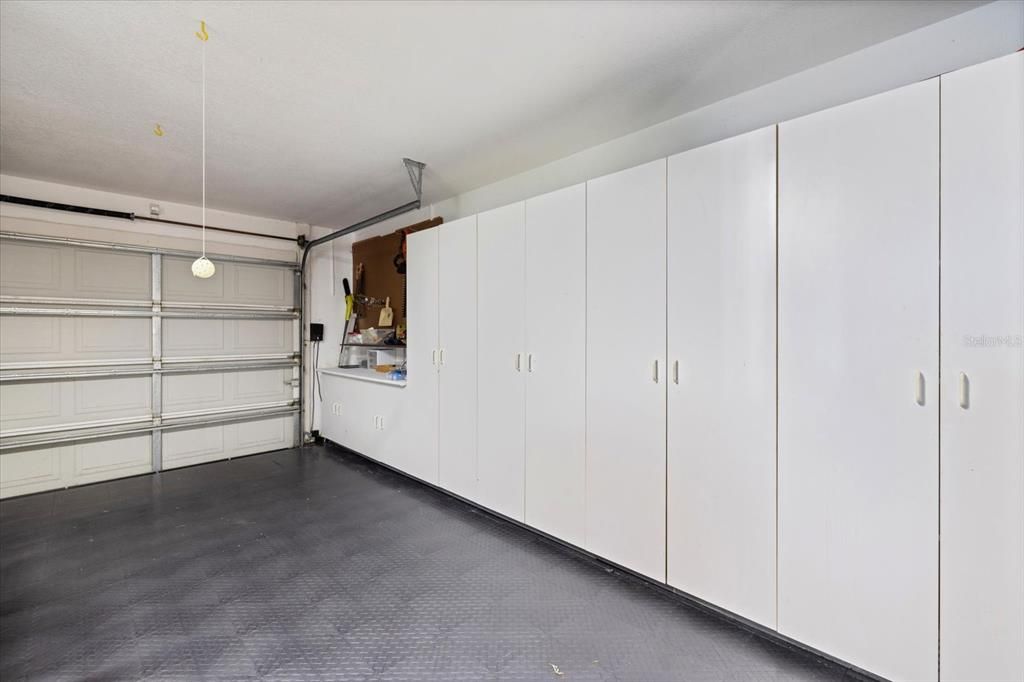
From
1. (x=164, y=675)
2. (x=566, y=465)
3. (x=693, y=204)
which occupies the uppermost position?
(x=693, y=204)

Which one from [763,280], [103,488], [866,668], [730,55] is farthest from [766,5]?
[103,488]

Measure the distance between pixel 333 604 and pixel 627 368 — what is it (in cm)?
196

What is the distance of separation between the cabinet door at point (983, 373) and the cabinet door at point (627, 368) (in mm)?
1016

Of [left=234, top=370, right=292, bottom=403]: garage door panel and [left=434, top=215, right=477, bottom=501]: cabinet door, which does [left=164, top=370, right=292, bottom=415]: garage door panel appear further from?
[left=434, top=215, right=477, bottom=501]: cabinet door

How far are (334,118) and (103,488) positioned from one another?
3931 millimetres

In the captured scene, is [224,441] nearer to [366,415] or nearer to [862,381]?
[366,415]

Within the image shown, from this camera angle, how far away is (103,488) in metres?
3.79

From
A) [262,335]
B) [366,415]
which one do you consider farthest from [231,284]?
[366,415]

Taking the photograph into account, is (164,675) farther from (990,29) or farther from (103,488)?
(990,29)

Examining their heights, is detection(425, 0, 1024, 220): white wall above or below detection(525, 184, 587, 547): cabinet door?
above

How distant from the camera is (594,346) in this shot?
245 centimetres

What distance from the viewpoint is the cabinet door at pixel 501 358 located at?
2.86m

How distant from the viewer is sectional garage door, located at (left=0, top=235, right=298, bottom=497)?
360 centimetres

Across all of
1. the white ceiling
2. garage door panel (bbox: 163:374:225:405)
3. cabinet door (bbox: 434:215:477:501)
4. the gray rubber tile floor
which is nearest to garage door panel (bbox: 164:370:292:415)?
garage door panel (bbox: 163:374:225:405)
